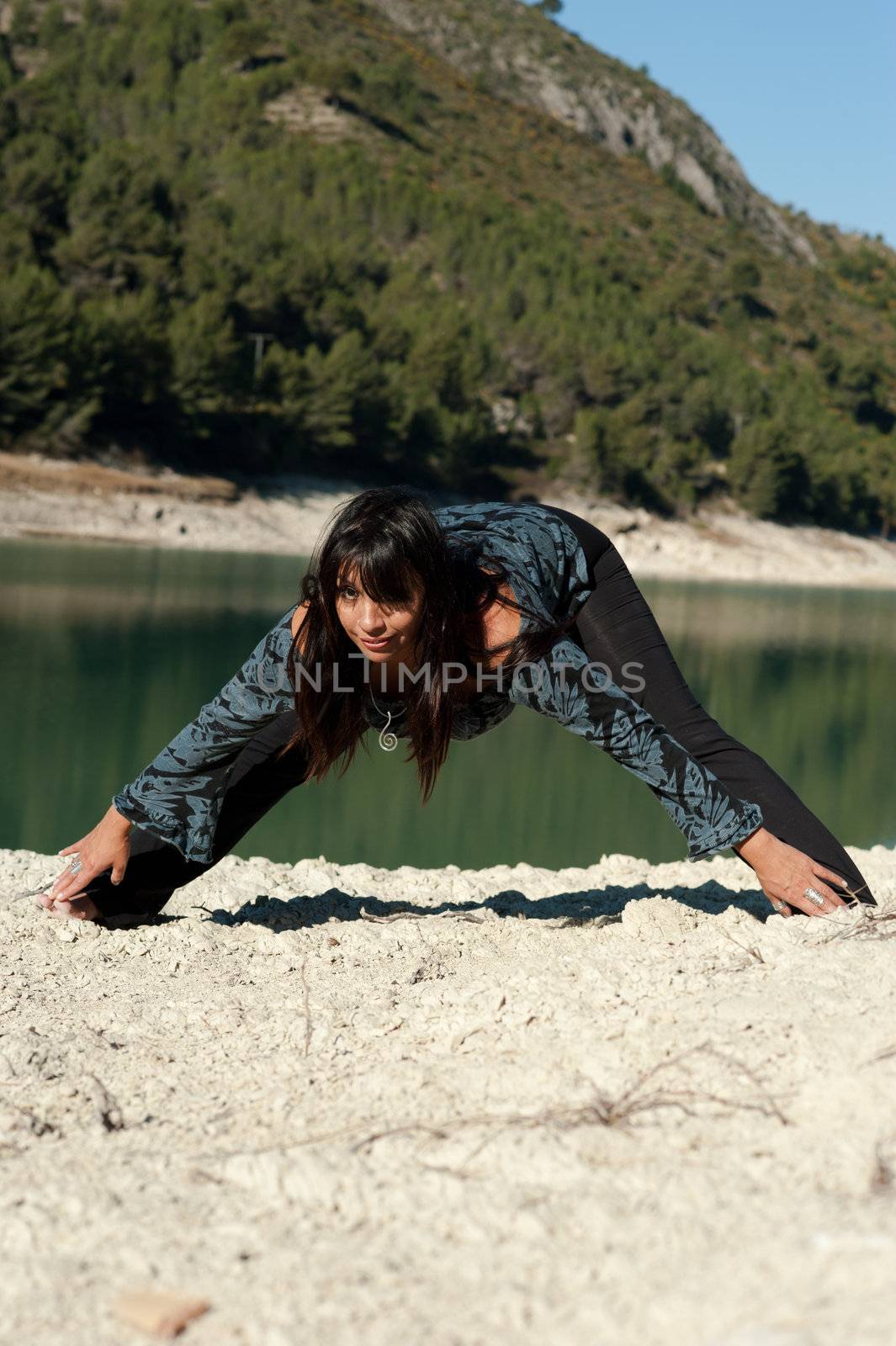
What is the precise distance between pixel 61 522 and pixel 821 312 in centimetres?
6277

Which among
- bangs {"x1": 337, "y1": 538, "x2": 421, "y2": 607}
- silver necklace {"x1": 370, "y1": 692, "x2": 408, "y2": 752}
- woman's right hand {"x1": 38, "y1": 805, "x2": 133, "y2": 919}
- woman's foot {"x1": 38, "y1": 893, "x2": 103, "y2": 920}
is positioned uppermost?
bangs {"x1": 337, "y1": 538, "x2": 421, "y2": 607}

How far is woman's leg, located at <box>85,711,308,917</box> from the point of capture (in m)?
3.30

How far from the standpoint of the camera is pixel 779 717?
39.0 feet

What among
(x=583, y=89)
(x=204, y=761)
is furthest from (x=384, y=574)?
(x=583, y=89)

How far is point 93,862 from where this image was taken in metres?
3.29

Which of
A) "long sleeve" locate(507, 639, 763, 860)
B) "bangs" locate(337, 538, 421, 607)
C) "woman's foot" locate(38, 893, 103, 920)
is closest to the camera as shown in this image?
"bangs" locate(337, 538, 421, 607)

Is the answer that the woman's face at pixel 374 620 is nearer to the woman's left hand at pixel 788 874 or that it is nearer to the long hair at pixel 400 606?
the long hair at pixel 400 606

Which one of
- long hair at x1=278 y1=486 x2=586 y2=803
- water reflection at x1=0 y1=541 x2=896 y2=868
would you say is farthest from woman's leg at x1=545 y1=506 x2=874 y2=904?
water reflection at x1=0 y1=541 x2=896 y2=868

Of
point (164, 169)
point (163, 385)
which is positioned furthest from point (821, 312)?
point (163, 385)

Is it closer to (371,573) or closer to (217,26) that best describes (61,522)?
(371,573)

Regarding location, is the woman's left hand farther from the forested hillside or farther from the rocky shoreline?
the forested hillside

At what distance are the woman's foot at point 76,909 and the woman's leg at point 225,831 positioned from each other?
0.06 ft

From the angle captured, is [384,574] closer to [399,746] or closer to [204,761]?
[204,761]

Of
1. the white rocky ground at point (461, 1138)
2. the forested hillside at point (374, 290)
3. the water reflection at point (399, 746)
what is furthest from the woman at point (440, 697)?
the forested hillside at point (374, 290)
